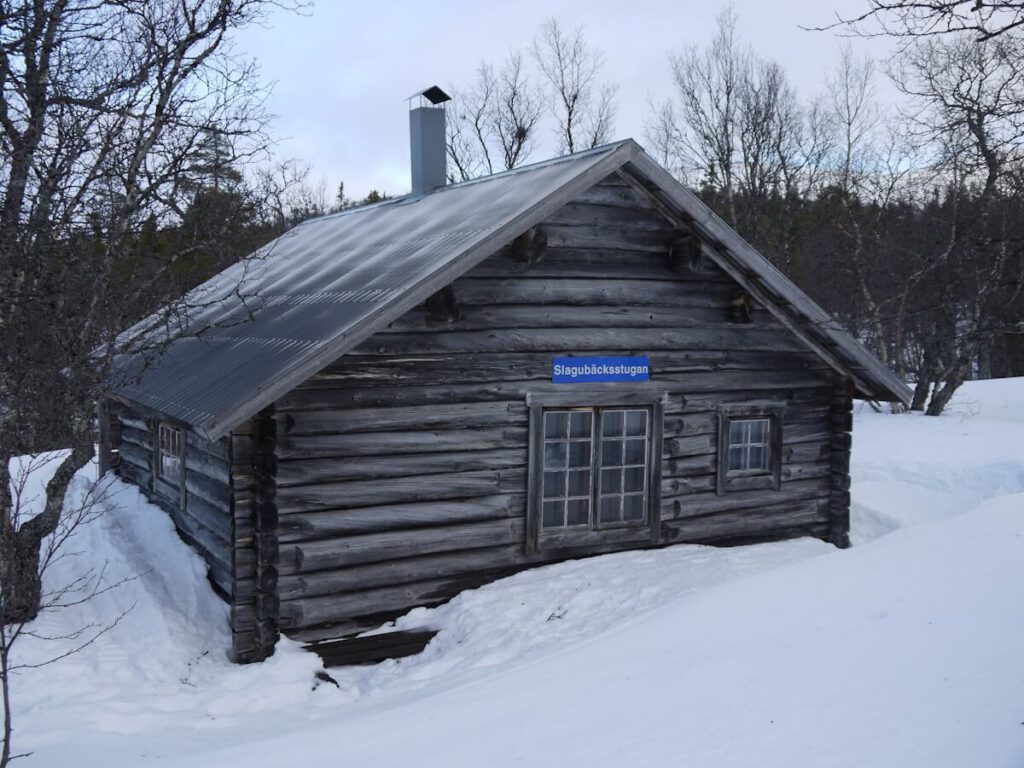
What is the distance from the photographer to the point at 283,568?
327 inches

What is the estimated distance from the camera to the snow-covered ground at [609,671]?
5.32 meters

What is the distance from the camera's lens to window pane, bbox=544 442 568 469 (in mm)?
9659

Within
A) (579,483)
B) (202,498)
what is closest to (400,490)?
(579,483)

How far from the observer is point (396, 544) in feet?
29.0

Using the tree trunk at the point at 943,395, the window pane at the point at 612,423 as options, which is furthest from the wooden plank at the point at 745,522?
the tree trunk at the point at 943,395

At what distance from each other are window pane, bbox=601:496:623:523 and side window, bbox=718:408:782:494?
1435 millimetres

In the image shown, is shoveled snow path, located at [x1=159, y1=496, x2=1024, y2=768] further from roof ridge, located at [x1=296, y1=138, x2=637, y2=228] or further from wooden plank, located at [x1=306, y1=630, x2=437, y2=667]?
roof ridge, located at [x1=296, y1=138, x2=637, y2=228]

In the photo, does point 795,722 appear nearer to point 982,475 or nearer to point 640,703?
point 640,703

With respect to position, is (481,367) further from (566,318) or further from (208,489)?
(208,489)

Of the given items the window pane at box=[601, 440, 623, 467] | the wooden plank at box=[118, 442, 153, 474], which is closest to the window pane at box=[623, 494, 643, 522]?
the window pane at box=[601, 440, 623, 467]

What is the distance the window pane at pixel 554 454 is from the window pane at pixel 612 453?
1.62 ft

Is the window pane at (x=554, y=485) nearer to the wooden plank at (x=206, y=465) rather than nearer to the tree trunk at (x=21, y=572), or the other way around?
the wooden plank at (x=206, y=465)

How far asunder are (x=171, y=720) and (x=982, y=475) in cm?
1299

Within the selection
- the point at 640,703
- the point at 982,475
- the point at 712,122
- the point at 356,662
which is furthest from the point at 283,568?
the point at 712,122
